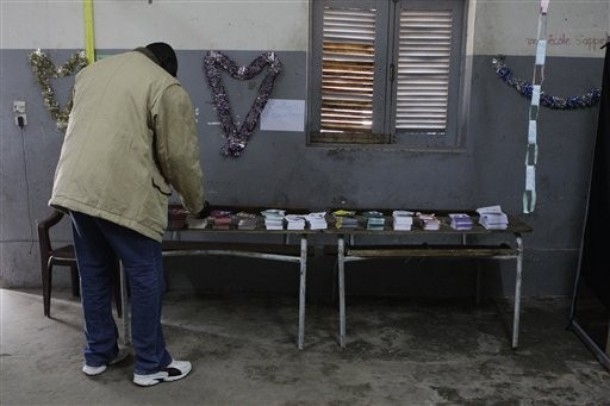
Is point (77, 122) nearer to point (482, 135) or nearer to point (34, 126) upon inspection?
point (34, 126)

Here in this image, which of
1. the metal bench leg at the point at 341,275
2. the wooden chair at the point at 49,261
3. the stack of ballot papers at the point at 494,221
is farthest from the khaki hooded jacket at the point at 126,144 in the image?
the stack of ballot papers at the point at 494,221

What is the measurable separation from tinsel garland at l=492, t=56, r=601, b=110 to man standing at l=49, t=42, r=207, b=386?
2.25 m

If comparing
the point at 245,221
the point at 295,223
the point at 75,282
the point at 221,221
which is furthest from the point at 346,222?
the point at 75,282

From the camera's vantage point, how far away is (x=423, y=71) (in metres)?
4.20

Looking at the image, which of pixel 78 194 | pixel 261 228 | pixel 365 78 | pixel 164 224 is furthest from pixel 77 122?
pixel 365 78

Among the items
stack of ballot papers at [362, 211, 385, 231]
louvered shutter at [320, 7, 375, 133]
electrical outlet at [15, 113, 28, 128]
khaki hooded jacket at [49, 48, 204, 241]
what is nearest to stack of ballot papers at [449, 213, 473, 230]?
stack of ballot papers at [362, 211, 385, 231]

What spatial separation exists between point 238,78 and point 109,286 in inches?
68.0

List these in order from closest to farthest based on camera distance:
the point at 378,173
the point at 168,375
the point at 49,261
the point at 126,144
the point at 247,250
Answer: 1. the point at 126,144
2. the point at 168,375
3. the point at 247,250
4. the point at 49,261
5. the point at 378,173

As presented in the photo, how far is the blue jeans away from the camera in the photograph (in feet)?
8.99

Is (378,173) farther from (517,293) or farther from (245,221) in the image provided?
(517,293)

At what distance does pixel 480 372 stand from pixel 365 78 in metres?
2.16

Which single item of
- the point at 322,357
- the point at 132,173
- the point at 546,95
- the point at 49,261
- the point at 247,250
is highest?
the point at 546,95

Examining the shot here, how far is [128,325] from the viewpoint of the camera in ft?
11.2

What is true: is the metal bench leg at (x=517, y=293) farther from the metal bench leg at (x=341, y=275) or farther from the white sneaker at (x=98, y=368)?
the white sneaker at (x=98, y=368)
